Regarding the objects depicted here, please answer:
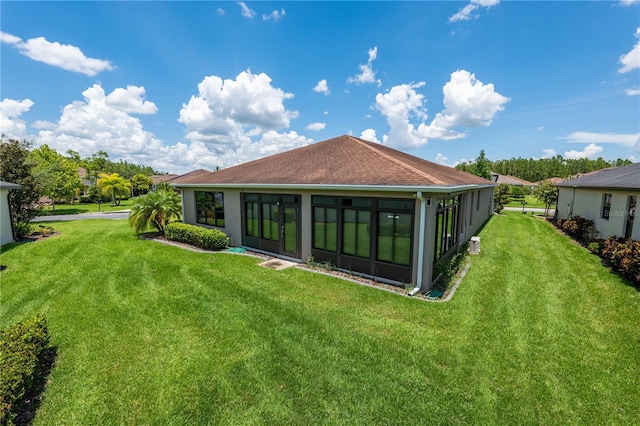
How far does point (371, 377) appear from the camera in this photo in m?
4.19

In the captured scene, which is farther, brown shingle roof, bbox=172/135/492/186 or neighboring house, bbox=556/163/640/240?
neighboring house, bbox=556/163/640/240

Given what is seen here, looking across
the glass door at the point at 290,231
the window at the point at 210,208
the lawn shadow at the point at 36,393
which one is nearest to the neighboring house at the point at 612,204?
the glass door at the point at 290,231

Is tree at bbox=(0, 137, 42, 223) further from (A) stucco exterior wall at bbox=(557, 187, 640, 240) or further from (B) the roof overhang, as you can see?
(A) stucco exterior wall at bbox=(557, 187, 640, 240)

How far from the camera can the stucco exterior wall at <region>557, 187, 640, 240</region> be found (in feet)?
36.4

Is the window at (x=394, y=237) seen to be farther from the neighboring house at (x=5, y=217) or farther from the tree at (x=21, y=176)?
the tree at (x=21, y=176)

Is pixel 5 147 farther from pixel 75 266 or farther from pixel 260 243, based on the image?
pixel 260 243

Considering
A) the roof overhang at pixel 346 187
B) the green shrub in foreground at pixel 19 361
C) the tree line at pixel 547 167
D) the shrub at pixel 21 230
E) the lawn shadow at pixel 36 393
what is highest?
the tree line at pixel 547 167

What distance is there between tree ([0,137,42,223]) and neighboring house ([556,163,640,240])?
28804 millimetres

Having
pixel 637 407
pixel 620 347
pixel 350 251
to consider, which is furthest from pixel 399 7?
pixel 637 407

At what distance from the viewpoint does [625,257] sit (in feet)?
28.1

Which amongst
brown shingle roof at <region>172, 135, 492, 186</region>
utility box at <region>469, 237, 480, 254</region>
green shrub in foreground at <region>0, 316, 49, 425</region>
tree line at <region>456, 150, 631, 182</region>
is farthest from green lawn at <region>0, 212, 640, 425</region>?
tree line at <region>456, 150, 631, 182</region>

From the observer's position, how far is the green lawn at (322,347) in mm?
3668

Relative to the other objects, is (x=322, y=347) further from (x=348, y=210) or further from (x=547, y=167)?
(x=547, y=167)

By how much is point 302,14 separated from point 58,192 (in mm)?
29421
